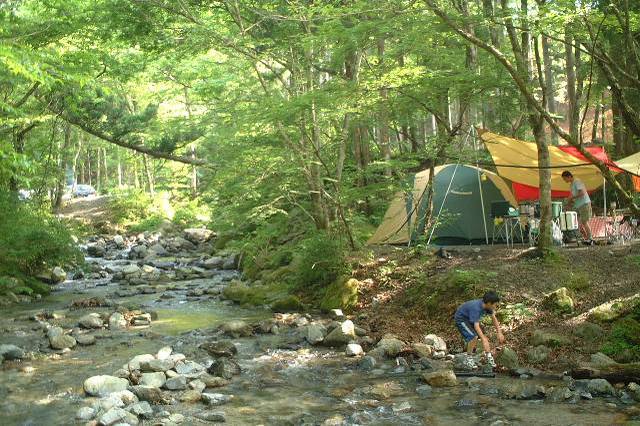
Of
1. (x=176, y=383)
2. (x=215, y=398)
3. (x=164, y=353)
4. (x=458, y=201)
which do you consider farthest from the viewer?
(x=458, y=201)

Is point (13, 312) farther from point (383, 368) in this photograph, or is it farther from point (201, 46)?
point (383, 368)

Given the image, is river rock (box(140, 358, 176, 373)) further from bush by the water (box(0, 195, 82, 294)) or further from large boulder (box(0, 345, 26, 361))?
bush by the water (box(0, 195, 82, 294))

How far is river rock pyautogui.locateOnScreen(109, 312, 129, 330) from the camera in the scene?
1116 cm

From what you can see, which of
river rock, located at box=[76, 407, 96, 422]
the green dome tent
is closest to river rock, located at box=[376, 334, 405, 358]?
river rock, located at box=[76, 407, 96, 422]

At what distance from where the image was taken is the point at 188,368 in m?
7.98

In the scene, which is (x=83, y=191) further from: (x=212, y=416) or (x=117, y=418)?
(x=212, y=416)

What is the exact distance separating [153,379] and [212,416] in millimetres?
1499

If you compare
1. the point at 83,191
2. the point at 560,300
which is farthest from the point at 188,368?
the point at 83,191

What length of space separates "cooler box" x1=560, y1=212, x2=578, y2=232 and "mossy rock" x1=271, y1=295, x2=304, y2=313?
511 cm

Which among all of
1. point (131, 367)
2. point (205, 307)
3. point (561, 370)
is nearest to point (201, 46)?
point (205, 307)

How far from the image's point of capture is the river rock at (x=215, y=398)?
6.73 metres

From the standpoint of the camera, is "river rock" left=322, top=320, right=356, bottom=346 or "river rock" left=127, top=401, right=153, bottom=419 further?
"river rock" left=322, top=320, right=356, bottom=346

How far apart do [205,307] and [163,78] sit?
7172 mm

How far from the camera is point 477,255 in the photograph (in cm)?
1140
